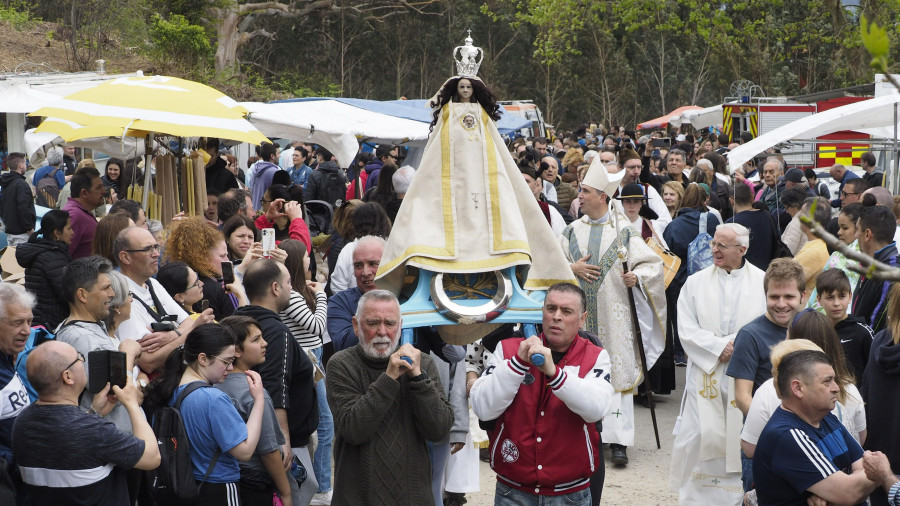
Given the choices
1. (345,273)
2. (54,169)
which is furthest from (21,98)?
(345,273)

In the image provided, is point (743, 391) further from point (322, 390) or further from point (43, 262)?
point (43, 262)

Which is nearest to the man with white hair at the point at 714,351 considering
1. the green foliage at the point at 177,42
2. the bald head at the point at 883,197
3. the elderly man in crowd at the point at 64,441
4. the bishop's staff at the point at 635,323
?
the bishop's staff at the point at 635,323

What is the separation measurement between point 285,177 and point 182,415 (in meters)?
6.50

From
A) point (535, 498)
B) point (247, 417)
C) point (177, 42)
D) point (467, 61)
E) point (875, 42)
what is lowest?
point (535, 498)

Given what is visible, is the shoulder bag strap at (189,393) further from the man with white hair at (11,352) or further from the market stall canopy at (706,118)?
the market stall canopy at (706,118)

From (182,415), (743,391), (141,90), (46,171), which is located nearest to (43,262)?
(141,90)

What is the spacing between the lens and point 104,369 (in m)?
3.97

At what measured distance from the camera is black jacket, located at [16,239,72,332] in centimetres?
589

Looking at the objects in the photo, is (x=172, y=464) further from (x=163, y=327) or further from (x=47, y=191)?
(x=47, y=191)

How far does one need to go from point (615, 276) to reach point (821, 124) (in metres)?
3.52

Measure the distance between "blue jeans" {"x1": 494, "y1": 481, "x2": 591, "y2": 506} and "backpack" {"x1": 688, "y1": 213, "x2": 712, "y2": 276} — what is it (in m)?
4.47

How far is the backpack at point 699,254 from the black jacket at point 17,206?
7028mm

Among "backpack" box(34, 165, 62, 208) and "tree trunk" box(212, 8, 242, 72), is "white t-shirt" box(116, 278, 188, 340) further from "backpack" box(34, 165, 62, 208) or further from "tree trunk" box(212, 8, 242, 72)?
"tree trunk" box(212, 8, 242, 72)

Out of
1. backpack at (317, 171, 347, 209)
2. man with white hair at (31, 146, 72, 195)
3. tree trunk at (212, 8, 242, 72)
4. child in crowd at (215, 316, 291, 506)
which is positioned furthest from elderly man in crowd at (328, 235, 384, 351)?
tree trunk at (212, 8, 242, 72)
